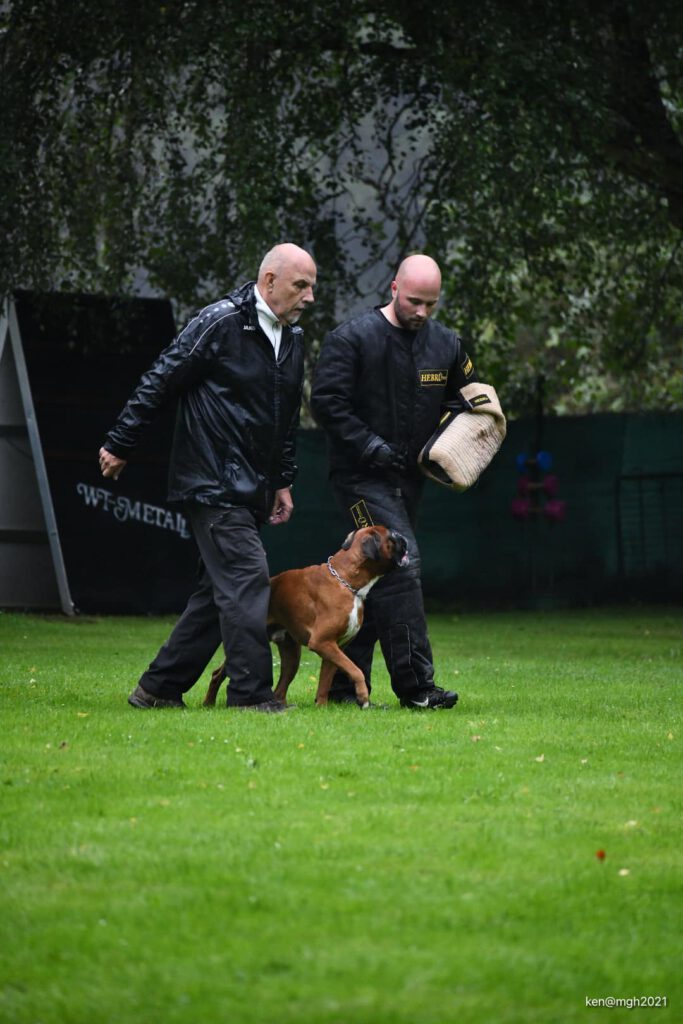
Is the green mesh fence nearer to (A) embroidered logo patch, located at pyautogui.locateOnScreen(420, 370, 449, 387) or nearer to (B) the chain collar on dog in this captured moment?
(A) embroidered logo patch, located at pyautogui.locateOnScreen(420, 370, 449, 387)

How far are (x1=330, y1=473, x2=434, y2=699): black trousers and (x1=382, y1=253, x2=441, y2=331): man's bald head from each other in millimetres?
832

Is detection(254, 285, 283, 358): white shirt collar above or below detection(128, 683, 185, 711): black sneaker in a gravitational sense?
above

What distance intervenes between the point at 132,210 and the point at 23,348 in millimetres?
1788

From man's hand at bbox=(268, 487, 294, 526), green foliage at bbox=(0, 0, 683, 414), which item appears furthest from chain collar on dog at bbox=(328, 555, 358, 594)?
green foliage at bbox=(0, 0, 683, 414)

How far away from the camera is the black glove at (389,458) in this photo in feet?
25.8

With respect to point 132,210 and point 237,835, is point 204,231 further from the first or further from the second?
point 237,835

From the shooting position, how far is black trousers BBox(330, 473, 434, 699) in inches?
314

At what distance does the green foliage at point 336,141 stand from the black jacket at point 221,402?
6473 mm

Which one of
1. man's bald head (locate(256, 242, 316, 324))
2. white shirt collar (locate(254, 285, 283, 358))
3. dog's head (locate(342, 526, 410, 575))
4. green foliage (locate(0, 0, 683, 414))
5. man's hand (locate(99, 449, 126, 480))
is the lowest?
dog's head (locate(342, 526, 410, 575))

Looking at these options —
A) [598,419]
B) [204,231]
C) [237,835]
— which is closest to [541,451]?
[598,419]

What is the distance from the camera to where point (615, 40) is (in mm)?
15273

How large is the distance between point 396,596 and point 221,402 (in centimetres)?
132

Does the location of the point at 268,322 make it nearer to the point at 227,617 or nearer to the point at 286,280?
the point at 286,280

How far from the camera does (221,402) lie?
7738 mm
